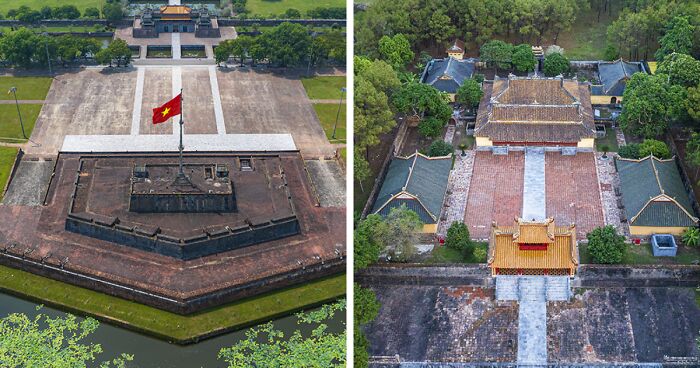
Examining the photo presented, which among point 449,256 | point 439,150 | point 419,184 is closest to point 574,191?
point 439,150

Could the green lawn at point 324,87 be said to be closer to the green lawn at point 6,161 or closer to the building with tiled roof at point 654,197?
the green lawn at point 6,161

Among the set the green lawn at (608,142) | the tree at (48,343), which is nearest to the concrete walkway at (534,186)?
the green lawn at (608,142)

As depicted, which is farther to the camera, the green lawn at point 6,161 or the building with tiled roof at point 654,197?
the green lawn at point 6,161

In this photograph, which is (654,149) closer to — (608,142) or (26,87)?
(608,142)

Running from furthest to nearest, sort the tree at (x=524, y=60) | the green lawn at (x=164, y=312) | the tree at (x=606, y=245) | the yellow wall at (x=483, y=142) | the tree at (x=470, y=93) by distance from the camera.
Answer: the tree at (x=524, y=60) → the tree at (x=470, y=93) → the yellow wall at (x=483, y=142) → the tree at (x=606, y=245) → the green lawn at (x=164, y=312)

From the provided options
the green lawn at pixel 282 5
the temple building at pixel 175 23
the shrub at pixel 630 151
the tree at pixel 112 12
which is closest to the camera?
the shrub at pixel 630 151

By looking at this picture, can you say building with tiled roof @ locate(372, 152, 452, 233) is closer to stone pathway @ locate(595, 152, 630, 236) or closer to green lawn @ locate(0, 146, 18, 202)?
stone pathway @ locate(595, 152, 630, 236)
